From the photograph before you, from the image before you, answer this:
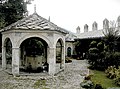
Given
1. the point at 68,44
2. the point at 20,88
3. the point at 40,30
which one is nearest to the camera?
the point at 20,88

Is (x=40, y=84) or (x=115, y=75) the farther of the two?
(x=115, y=75)

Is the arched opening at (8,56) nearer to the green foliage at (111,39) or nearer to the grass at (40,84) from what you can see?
the grass at (40,84)

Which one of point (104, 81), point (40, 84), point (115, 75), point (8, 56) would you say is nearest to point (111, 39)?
point (115, 75)

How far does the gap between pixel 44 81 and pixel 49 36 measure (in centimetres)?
447

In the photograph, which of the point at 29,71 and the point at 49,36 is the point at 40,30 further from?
the point at 29,71

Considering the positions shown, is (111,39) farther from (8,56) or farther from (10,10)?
(8,56)

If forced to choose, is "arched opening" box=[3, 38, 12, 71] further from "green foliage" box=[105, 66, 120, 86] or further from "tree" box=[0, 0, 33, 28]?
"green foliage" box=[105, 66, 120, 86]

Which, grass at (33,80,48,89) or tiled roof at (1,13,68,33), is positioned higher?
tiled roof at (1,13,68,33)

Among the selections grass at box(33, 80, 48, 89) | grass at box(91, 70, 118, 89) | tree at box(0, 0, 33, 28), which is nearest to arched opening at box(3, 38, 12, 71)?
tree at box(0, 0, 33, 28)

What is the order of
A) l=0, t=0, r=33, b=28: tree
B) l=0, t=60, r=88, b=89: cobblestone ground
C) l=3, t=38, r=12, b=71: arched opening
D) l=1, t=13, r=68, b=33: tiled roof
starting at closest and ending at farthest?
1. l=0, t=60, r=88, b=89: cobblestone ground
2. l=1, t=13, r=68, b=33: tiled roof
3. l=3, t=38, r=12, b=71: arched opening
4. l=0, t=0, r=33, b=28: tree

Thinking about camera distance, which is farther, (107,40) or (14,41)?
(107,40)

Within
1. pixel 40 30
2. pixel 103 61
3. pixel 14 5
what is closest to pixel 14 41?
pixel 40 30

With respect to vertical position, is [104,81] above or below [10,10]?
below

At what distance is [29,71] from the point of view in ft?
68.7
